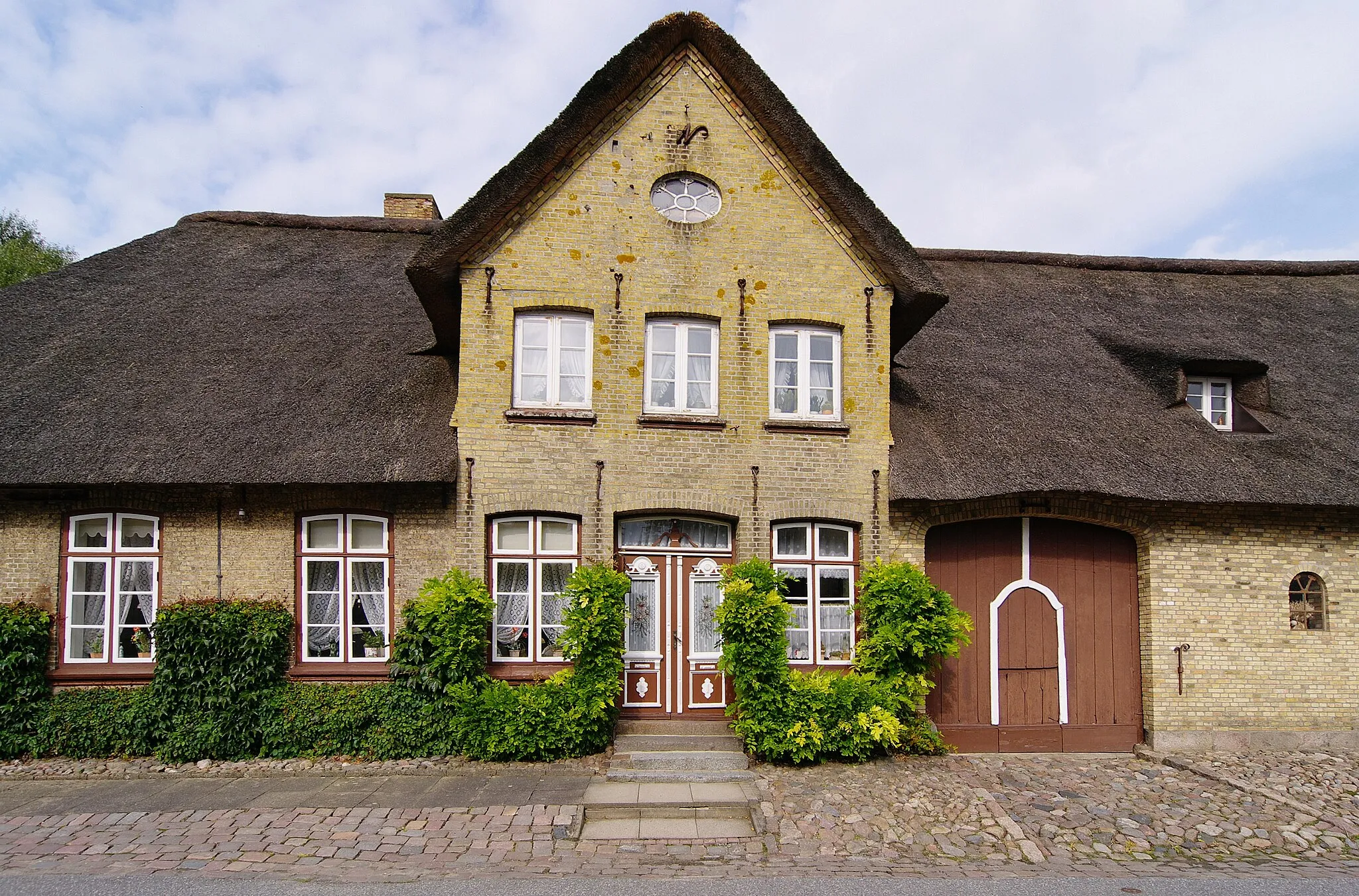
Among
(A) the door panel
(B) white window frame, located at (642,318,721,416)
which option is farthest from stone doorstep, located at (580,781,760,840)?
(B) white window frame, located at (642,318,721,416)

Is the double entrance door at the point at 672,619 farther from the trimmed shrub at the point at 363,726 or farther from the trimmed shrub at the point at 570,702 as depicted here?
the trimmed shrub at the point at 363,726

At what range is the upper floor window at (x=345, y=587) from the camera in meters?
10.5

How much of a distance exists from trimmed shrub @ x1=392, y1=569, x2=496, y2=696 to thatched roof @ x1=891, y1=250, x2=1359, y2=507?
17.5 ft

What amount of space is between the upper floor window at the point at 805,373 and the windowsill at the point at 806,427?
159 mm

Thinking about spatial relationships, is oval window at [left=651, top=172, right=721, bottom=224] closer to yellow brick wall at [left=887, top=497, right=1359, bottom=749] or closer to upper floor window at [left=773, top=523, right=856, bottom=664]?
upper floor window at [left=773, top=523, right=856, bottom=664]

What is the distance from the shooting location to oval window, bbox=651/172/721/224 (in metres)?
11.2

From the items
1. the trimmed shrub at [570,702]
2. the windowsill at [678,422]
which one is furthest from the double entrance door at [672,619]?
the windowsill at [678,422]

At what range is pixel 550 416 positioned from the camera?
10547 millimetres

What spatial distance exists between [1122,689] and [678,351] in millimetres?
7371

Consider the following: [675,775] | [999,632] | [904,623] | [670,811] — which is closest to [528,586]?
[675,775]

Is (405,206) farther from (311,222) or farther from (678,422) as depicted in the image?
(678,422)

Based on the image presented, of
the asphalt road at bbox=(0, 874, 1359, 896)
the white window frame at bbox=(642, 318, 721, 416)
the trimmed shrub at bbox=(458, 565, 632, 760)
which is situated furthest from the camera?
the white window frame at bbox=(642, 318, 721, 416)

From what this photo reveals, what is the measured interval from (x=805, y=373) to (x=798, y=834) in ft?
18.5

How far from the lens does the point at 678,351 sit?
1098 centimetres
